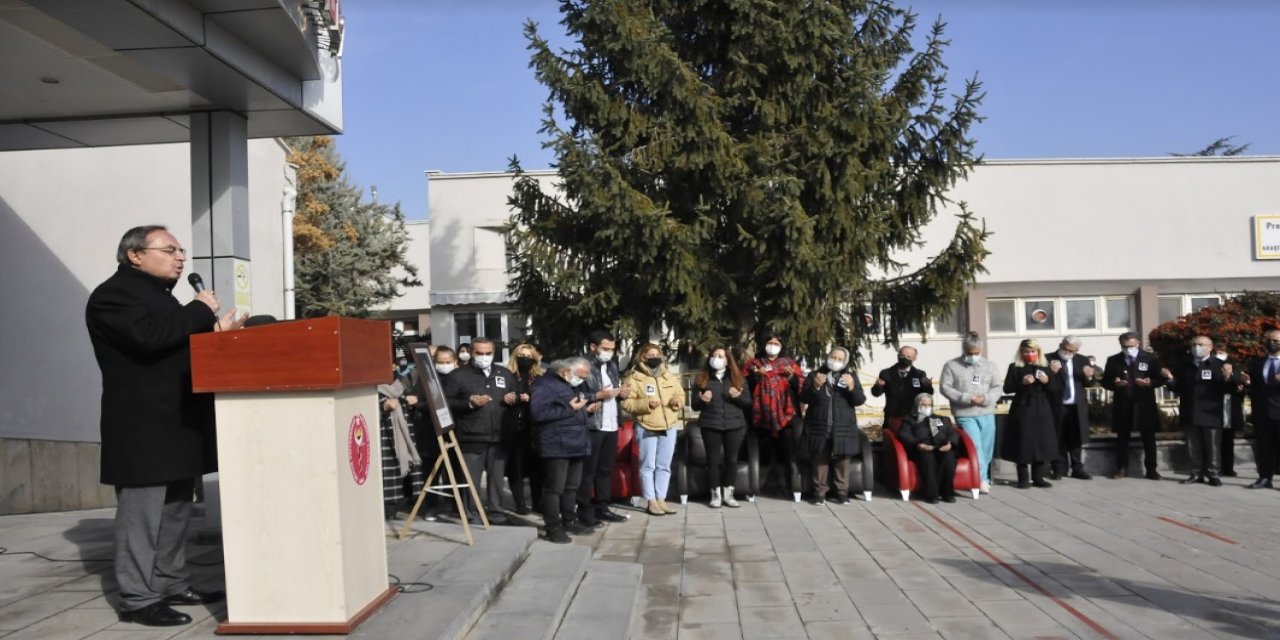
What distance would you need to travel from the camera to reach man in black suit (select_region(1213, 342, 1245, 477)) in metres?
12.9

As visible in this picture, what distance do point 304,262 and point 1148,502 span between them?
75.0 feet

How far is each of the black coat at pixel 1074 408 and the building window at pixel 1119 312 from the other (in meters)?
13.9

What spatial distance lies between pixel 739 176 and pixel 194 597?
9.13m

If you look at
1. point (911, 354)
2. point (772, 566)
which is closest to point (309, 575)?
point (772, 566)

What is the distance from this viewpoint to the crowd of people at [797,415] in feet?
33.1

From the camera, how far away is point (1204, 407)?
42.1 feet

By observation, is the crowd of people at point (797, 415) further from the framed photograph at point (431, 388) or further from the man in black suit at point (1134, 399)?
the framed photograph at point (431, 388)

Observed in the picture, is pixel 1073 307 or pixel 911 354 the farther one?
pixel 1073 307

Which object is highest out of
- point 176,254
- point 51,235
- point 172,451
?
point 51,235

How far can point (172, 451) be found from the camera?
16.8 feet

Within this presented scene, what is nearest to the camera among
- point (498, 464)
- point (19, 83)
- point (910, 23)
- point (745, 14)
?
point (19, 83)

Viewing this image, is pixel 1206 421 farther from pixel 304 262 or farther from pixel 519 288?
pixel 304 262

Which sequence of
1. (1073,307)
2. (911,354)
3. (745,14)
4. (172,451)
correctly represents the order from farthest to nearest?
(1073,307) < (745,14) < (911,354) < (172,451)

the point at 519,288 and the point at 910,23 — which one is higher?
the point at 910,23
